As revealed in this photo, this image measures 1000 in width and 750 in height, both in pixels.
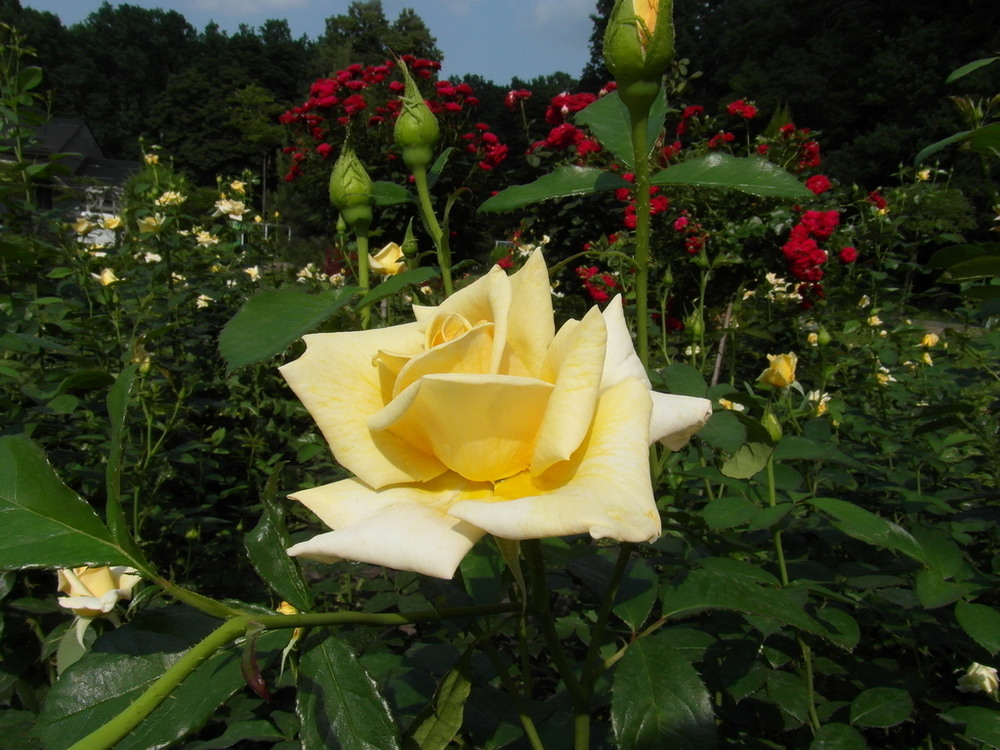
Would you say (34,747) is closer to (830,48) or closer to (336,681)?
(336,681)

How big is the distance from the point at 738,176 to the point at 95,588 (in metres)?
0.94

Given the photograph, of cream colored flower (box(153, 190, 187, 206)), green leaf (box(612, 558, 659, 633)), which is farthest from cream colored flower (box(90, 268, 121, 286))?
green leaf (box(612, 558, 659, 633))

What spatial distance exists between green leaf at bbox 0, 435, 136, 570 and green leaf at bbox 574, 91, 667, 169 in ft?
1.61

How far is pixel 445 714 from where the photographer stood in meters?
0.51

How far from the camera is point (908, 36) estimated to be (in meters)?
16.9

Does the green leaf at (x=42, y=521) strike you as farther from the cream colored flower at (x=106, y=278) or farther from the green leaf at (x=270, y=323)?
the cream colored flower at (x=106, y=278)

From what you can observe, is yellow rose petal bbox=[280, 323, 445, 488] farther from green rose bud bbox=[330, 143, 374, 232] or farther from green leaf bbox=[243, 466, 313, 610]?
green rose bud bbox=[330, 143, 374, 232]

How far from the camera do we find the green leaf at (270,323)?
1.58 feet

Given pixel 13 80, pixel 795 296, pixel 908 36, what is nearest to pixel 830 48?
pixel 908 36

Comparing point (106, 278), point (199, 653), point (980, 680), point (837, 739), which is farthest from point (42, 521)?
point (106, 278)

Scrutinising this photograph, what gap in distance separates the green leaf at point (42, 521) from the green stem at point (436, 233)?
13.1 inches

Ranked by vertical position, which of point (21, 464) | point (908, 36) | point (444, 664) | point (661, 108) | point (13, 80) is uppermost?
point (908, 36)

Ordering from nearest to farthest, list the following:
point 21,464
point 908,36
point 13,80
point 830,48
Result: point 21,464 < point 13,80 < point 908,36 < point 830,48

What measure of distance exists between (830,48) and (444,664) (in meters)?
23.0
